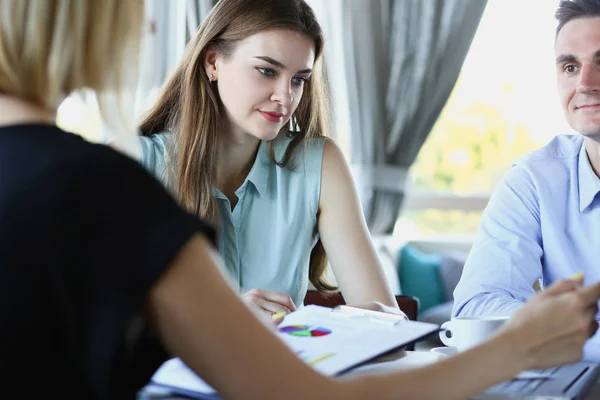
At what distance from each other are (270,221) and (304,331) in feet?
2.85

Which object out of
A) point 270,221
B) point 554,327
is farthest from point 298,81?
point 554,327

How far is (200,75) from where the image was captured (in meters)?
2.13

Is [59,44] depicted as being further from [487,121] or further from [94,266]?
[487,121]

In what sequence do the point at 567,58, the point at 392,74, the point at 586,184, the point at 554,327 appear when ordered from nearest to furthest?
1. the point at 554,327
2. the point at 586,184
3. the point at 567,58
4. the point at 392,74

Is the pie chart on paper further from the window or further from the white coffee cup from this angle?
the window

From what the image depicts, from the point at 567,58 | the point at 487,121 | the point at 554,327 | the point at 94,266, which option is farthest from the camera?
the point at 487,121

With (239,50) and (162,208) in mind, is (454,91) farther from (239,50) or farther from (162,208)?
(162,208)

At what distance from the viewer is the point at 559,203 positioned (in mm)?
1926

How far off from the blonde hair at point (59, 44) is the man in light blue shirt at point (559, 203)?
1149 mm

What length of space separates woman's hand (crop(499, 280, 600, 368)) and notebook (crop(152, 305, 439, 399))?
23cm

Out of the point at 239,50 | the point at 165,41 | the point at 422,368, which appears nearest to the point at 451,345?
the point at 422,368

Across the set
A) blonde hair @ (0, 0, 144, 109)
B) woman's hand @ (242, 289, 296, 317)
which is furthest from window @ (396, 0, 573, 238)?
blonde hair @ (0, 0, 144, 109)

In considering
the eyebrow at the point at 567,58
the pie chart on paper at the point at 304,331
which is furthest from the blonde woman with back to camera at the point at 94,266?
the eyebrow at the point at 567,58

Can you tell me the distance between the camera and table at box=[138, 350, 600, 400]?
1039mm
